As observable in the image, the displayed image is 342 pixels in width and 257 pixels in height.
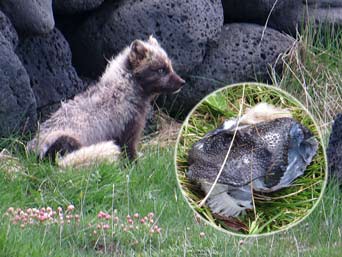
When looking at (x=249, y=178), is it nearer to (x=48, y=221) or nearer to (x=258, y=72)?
(x=48, y=221)

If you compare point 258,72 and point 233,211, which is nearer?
point 233,211

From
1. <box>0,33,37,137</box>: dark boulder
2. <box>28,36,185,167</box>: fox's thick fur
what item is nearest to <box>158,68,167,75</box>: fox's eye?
<box>28,36,185,167</box>: fox's thick fur

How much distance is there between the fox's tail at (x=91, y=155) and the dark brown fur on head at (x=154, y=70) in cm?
86

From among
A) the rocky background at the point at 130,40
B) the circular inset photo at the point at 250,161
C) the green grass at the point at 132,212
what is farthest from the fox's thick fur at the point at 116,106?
the circular inset photo at the point at 250,161

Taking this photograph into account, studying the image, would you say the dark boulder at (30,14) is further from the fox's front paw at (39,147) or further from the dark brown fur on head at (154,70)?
the fox's front paw at (39,147)

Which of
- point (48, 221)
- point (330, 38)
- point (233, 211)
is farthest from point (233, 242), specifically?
point (330, 38)

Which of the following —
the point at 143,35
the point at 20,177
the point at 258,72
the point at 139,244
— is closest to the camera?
the point at 139,244

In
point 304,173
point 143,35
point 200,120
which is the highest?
point 200,120

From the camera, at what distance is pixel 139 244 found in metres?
5.37

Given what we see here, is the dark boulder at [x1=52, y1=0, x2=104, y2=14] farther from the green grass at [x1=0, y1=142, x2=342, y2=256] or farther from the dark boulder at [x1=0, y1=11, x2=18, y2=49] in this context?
the green grass at [x1=0, y1=142, x2=342, y2=256]

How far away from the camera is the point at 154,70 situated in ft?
26.5

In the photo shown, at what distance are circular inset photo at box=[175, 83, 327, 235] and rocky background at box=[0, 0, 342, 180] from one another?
8.49 ft

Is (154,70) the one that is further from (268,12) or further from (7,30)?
(268,12)

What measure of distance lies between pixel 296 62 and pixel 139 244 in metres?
4.45
